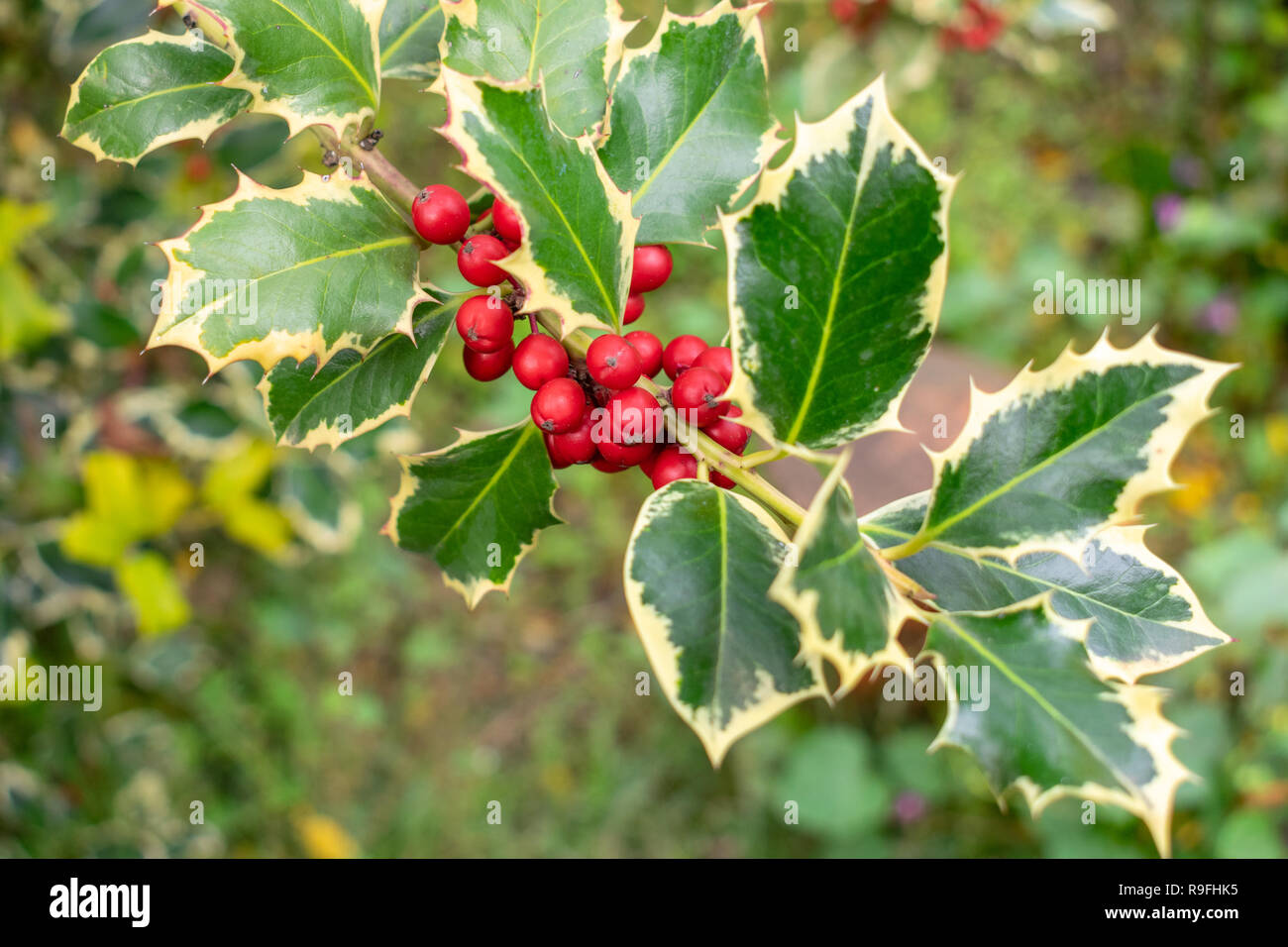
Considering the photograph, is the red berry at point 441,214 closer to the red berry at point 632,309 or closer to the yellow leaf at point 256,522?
the red berry at point 632,309

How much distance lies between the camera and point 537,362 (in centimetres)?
76

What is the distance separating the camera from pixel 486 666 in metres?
2.77

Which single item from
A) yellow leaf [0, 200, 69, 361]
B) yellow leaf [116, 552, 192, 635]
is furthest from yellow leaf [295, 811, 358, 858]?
yellow leaf [0, 200, 69, 361]

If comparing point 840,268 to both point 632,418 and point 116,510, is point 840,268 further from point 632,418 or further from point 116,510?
point 116,510

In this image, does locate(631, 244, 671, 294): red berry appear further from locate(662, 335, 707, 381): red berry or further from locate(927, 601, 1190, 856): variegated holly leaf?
locate(927, 601, 1190, 856): variegated holly leaf

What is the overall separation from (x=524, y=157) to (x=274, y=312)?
0.23 m

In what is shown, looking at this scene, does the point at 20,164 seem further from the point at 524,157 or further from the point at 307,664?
the point at 524,157

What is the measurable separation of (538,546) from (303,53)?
2.05 metres

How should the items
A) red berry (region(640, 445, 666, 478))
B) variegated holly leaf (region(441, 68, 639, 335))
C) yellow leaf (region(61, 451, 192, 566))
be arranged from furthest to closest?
1. yellow leaf (region(61, 451, 192, 566))
2. red berry (region(640, 445, 666, 478))
3. variegated holly leaf (region(441, 68, 639, 335))

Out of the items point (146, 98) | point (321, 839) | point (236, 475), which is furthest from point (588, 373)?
point (321, 839)

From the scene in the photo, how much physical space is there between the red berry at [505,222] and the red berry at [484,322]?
2.3 inches

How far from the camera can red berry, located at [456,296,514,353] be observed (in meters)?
0.76

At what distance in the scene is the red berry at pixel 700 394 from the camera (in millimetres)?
746

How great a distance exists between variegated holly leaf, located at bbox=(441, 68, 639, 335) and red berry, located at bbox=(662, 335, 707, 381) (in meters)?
0.07
